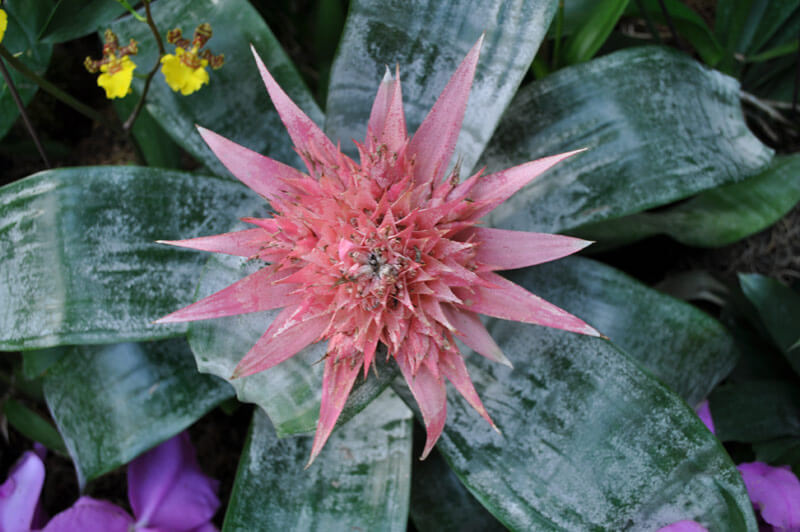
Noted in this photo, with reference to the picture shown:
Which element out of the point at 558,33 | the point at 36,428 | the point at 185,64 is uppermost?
the point at 558,33

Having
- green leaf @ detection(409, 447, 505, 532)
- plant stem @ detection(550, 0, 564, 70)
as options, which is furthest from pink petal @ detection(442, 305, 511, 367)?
plant stem @ detection(550, 0, 564, 70)

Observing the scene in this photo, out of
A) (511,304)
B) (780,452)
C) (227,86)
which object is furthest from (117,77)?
(780,452)

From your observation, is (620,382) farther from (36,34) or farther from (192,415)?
(36,34)

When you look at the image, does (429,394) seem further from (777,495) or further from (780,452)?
(780,452)

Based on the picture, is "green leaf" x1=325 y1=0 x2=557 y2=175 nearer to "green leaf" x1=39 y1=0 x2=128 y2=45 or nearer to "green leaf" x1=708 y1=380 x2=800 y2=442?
"green leaf" x1=39 y1=0 x2=128 y2=45

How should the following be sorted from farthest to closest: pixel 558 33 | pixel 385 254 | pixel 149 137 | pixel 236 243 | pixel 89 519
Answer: pixel 149 137 < pixel 558 33 < pixel 89 519 < pixel 236 243 < pixel 385 254

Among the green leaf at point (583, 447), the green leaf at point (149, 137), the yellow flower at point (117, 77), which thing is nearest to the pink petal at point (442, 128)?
the green leaf at point (583, 447)

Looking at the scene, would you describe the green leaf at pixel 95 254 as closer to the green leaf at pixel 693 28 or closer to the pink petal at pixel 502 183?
the pink petal at pixel 502 183
